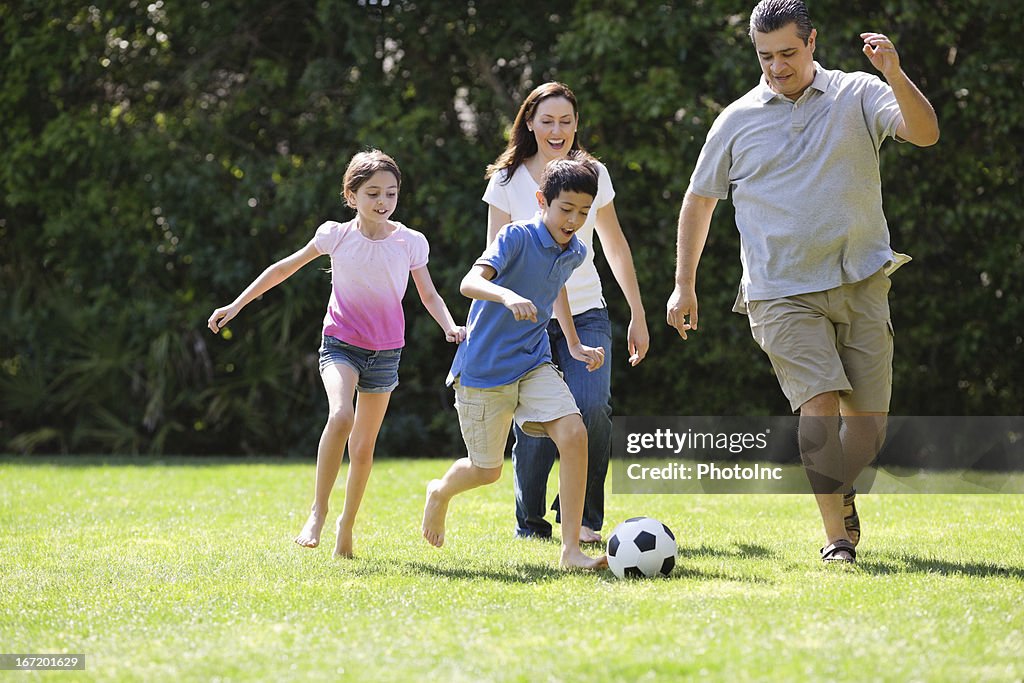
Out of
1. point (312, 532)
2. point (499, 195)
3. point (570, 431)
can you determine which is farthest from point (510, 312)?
point (312, 532)

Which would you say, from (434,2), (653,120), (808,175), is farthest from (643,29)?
(808,175)

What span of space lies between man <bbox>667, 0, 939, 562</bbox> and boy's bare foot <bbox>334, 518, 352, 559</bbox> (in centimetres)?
159

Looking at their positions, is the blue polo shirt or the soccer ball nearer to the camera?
the soccer ball

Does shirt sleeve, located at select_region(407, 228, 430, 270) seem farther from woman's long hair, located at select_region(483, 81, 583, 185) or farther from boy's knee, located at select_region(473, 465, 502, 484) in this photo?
boy's knee, located at select_region(473, 465, 502, 484)

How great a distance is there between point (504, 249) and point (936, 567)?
201 cm

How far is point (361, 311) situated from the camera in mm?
5438

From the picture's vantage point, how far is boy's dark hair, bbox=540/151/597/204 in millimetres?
4738

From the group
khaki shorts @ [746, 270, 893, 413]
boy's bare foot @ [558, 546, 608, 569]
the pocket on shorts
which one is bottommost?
boy's bare foot @ [558, 546, 608, 569]

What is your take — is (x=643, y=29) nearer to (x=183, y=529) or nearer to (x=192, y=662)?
(x=183, y=529)

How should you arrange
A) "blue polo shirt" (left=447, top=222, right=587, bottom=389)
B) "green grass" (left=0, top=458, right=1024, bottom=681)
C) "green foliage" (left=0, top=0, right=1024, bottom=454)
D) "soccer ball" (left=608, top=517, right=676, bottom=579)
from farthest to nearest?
"green foliage" (left=0, top=0, right=1024, bottom=454), "blue polo shirt" (left=447, top=222, right=587, bottom=389), "soccer ball" (left=608, top=517, right=676, bottom=579), "green grass" (left=0, top=458, right=1024, bottom=681)

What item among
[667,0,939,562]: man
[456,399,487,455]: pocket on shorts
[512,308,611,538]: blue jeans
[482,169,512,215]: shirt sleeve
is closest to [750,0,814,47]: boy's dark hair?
[667,0,939,562]: man

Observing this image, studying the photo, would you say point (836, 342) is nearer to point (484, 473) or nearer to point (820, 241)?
point (820, 241)

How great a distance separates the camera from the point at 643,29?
9672mm

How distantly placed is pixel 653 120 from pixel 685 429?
2.49 m
